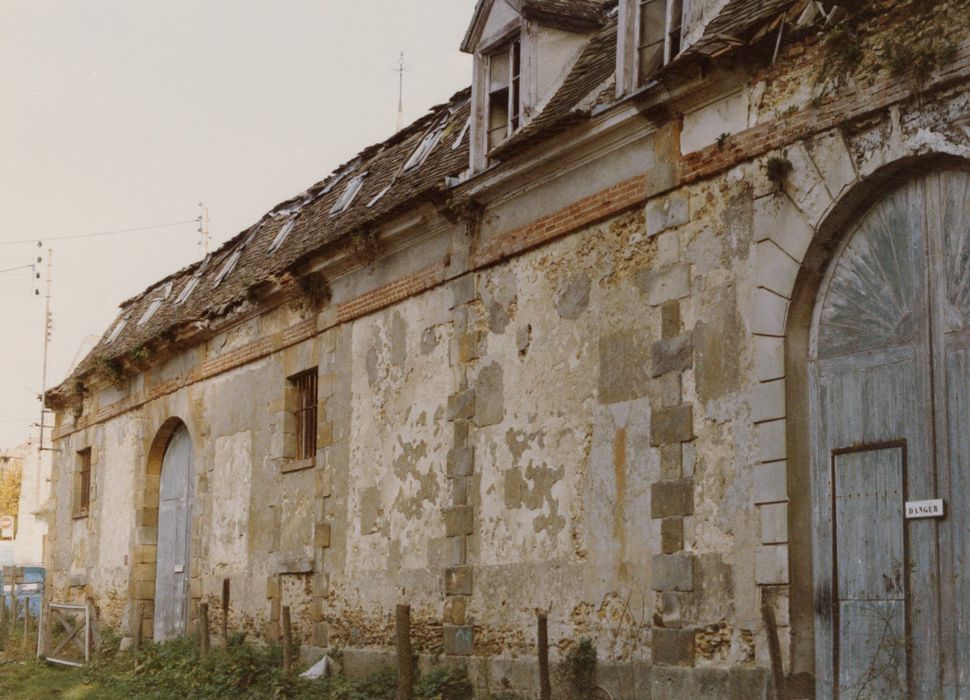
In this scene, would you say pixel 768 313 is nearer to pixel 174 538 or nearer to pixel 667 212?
pixel 667 212

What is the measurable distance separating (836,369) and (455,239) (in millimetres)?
4842

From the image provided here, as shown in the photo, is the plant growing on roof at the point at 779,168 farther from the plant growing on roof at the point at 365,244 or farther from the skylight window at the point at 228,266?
the skylight window at the point at 228,266

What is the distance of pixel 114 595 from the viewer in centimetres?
1961

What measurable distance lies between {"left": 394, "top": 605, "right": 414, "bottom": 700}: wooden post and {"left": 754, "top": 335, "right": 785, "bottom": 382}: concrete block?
412cm

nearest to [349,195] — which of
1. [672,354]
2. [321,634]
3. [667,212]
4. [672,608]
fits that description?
[321,634]

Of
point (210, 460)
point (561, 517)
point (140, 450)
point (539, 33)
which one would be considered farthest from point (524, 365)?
point (140, 450)

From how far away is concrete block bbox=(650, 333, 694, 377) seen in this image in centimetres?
908

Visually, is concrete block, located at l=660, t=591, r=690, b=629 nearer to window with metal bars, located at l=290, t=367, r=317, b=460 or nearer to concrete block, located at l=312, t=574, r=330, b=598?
concrete block, located at l=312, t=574, r=330, b=598

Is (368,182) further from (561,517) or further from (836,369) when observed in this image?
(836,369)

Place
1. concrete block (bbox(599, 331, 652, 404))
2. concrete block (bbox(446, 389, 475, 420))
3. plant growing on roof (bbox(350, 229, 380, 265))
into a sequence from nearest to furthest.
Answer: concrete block (bbox(599, 331, 652, 404))
concrete block (bbox(446, 389, 475, 420))
plant growing on roof (bbox(350, 229, 380, 265))

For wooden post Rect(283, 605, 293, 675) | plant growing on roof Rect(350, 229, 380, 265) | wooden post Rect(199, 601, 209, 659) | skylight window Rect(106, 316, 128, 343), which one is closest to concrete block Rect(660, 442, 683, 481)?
plant growing on roof Rect(350, 229, 380, 265)

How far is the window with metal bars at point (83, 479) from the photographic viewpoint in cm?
2211

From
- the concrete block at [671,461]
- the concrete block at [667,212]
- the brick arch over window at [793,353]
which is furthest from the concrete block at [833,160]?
the concrete block at [671,461]

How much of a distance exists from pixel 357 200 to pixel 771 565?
8.33 meters
